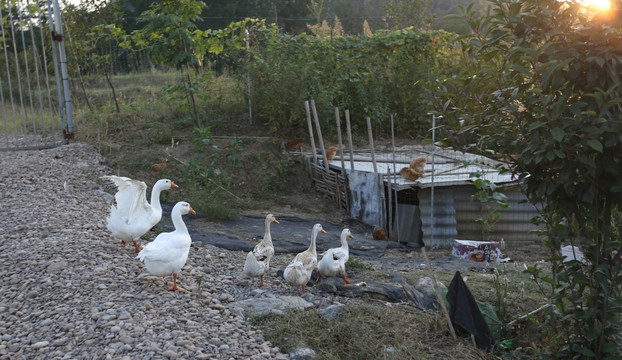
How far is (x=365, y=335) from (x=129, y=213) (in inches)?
118

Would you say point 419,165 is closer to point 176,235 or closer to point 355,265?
point 355,265

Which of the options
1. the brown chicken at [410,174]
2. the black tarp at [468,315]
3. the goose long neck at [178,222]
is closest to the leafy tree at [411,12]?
the brown chicken at [410,174]

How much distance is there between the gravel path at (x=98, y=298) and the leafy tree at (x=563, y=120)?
227 centimetres

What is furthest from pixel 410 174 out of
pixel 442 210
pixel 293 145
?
pixel 293 145

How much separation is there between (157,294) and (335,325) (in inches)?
66.4

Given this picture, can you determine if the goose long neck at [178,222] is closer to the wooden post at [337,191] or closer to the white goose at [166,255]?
the white goose at [166,255]

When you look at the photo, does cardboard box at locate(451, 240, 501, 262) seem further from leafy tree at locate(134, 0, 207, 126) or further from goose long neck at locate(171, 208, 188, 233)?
leafy tree at locate(134, 0, 207, 126)

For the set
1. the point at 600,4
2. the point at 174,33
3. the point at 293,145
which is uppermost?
the point at 174,33

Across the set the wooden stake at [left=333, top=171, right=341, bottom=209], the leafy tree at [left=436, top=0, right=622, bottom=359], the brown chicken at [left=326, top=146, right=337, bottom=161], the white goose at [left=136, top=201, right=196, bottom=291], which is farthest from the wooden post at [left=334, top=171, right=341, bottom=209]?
the leafy tree at [left=436, top=0, right=622, bottom=359]

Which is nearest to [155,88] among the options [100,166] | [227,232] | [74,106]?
[74,106]

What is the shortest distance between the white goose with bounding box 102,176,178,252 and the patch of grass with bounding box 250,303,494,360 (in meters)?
2.00

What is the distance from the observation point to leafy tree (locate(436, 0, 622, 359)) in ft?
12.1

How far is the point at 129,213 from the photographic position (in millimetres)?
6594

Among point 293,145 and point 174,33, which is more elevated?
point 174,33
